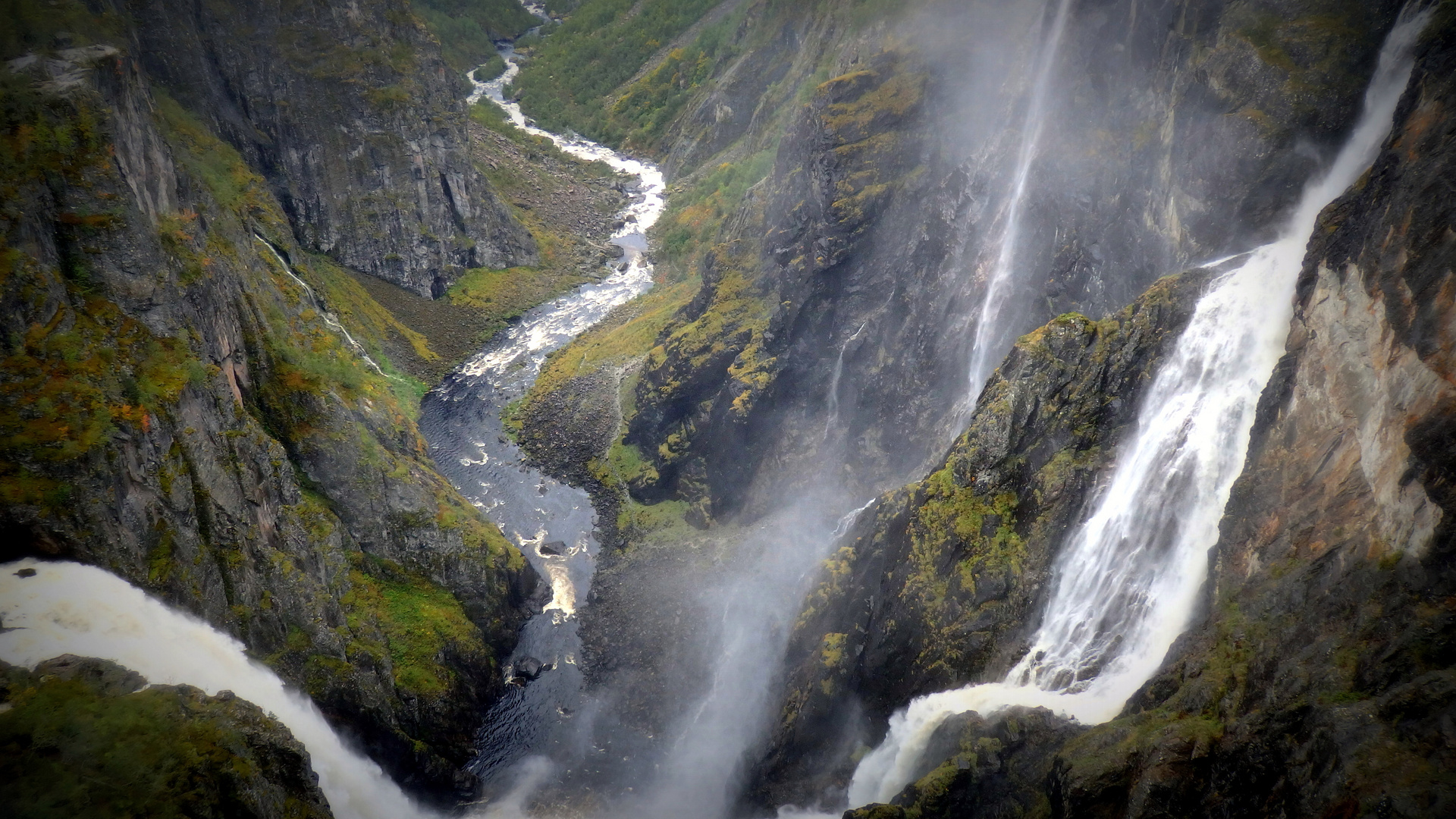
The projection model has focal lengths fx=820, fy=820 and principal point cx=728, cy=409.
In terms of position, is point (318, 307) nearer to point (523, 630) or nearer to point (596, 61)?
point (523, 630)

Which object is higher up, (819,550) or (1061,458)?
(1061,458)

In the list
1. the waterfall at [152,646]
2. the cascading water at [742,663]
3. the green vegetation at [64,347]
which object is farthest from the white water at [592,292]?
the waterfall at [152,646]

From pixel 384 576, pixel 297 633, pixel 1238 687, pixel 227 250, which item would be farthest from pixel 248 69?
pixel 1238 687

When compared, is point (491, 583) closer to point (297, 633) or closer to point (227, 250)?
point (297, 633)

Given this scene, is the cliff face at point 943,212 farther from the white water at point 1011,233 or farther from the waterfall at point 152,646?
the waterfall at point 152,646

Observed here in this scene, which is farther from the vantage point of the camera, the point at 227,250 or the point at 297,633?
the point at 227,250

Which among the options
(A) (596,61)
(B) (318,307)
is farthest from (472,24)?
(B) (318,307)
